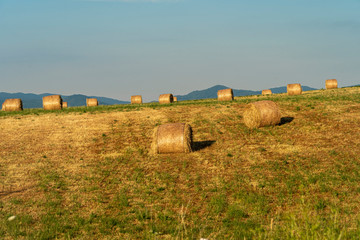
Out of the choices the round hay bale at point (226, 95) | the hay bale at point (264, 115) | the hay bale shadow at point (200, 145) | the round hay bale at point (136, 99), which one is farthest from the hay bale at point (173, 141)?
the round hay bale at point (136, 99)

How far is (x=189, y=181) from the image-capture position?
1505 centimetres

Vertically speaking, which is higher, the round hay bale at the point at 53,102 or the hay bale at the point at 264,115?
the round hay bale at the point at 53,102

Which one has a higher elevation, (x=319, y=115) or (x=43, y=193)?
(x=319, y=115)

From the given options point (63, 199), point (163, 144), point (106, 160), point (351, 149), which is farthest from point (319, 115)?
point (63, 199)

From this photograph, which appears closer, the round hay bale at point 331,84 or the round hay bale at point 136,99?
the round hay bale at point 331,84

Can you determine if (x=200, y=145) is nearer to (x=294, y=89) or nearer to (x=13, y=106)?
(x=13, y=106)

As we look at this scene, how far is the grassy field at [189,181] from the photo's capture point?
35.0ft

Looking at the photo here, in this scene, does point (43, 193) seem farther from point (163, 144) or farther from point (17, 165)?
point (163, 144)

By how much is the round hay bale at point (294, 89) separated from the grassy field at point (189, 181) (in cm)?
1924

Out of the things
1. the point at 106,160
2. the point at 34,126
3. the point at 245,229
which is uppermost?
the point at 34,126

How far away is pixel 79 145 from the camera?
22.2 metres

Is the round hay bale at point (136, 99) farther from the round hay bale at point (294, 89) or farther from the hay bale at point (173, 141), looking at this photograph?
the hay bale at point (173, 141)

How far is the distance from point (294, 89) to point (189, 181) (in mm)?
36299

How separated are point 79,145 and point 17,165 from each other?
449cm
